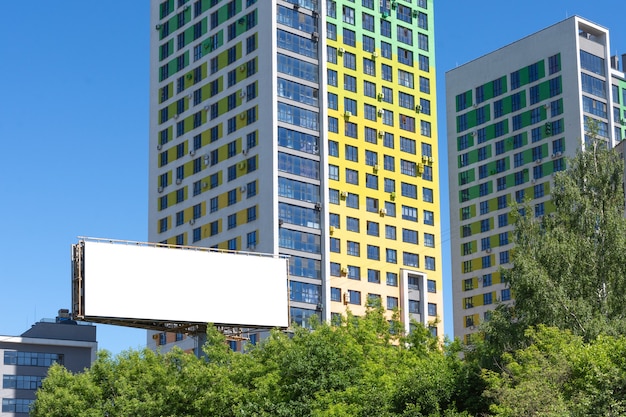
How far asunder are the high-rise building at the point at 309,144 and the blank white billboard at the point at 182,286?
21.6 metres

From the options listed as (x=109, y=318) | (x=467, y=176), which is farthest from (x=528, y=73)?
(x=109, y=318)

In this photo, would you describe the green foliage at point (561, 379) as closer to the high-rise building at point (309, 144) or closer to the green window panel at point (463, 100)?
the high-rise building at point (309, 144)

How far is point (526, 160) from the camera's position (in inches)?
5108

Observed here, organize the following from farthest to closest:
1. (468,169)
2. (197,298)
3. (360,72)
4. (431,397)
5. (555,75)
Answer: (468,169)
(555,75)
(360,72)
(197,298)
(431,397)

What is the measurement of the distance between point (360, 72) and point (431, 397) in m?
65.2

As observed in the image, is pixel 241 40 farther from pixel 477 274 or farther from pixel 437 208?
pixel 477 274

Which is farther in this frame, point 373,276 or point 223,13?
point 223,13

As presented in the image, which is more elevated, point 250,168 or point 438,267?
point 250,168

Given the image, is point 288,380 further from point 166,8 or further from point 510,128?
point 510,128

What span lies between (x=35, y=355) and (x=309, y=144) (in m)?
39.8

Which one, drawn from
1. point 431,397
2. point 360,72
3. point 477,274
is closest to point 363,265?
point 360,72

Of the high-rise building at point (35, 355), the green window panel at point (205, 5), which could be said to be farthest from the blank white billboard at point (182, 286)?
the high-rise building at point (35, 355)

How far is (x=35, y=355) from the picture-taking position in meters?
123

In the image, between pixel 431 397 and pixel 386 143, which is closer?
pixel 431 397
